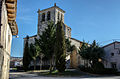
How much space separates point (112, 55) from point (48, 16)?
1902 centimetres

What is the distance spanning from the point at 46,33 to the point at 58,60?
5.68m

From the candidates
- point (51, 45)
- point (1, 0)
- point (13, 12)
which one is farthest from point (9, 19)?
point (51, 45)

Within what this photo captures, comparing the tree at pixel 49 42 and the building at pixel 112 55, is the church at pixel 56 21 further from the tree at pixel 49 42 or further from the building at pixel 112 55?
the building at pixel 112 55

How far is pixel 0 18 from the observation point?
16.7 feet

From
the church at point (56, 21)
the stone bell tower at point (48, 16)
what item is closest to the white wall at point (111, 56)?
the church at point (56, 21)

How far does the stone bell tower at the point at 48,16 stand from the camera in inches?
1373

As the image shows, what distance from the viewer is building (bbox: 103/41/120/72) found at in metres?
22.8

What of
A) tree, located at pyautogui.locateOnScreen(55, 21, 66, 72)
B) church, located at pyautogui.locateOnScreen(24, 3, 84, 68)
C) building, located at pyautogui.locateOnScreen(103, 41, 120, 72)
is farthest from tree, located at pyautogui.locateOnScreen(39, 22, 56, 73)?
church, located at pyautogui.locateOnScreen(24, 3, 84, 68)

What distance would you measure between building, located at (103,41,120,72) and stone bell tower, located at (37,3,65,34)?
14913mm

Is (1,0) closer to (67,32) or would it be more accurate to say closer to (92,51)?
(92,51)

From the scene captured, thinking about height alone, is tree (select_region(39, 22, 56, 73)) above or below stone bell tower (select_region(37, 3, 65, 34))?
below

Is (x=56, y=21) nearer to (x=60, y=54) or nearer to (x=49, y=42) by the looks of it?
(x=49, y=42)

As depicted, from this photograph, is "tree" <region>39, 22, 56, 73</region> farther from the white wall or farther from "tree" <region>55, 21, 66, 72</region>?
the white wall

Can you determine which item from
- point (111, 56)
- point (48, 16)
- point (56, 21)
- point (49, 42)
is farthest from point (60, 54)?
point (48, 16)
